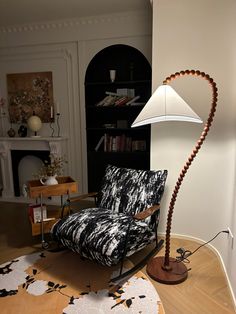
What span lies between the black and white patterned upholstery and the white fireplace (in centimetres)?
138

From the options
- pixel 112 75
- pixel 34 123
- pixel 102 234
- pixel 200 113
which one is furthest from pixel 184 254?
pixel 34 123

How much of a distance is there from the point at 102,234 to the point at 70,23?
3.06m

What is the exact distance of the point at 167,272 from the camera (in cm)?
206

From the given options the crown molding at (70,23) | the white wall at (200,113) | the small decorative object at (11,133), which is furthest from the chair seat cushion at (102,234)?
the crown molding at (70,23)

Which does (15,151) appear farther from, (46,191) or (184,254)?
(184,254)

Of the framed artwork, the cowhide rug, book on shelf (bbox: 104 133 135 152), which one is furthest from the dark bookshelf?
the cowhide rug

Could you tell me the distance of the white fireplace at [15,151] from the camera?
376 centimetres

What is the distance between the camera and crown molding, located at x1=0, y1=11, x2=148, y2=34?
11.1 ft

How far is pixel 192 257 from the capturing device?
2.32 meters

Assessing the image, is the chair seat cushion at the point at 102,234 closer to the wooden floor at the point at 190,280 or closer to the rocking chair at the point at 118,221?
the rocking chair at the point at 118,221

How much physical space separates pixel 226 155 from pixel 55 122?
2619mm

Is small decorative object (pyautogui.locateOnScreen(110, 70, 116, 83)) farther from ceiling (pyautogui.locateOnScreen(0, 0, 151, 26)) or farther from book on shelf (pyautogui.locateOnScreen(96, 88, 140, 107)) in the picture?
ceiling (pyautogui.locateOnScreen(0, 0, 151, 26))

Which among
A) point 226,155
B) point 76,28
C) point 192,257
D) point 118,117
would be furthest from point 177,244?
point 76,28

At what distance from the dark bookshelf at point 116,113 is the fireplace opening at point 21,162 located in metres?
0.78
